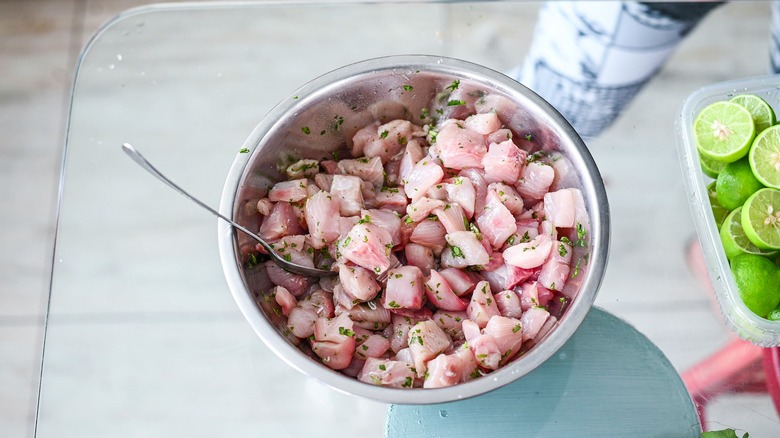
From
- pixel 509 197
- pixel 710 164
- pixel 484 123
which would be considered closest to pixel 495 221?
pixel 509 197

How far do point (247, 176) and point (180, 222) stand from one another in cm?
25

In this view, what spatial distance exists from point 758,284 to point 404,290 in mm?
504

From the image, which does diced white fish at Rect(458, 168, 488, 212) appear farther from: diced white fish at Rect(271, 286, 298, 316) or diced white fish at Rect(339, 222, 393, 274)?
diced white fish at Rect(271, 286, 298, 316)

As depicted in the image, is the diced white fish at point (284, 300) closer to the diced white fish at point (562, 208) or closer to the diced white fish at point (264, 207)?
the diced white fish at point (264, 207)

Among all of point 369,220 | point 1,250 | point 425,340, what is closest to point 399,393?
point 425,340

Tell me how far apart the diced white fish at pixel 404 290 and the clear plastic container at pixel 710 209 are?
448 millimetres

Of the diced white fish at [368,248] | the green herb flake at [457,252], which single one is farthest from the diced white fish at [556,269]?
the diced white fish at [368,248]

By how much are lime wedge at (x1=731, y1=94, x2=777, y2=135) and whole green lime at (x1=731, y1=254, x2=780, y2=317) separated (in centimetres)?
21

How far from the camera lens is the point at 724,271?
109 centimetres

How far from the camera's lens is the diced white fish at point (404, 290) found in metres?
1.03

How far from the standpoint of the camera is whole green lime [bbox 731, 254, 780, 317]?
1063 mm

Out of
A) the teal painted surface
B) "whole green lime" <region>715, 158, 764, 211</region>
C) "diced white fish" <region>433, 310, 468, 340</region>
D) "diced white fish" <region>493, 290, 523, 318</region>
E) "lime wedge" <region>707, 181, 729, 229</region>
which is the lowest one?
the teal painted surface

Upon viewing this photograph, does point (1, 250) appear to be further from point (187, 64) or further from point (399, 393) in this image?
point (399, 393)

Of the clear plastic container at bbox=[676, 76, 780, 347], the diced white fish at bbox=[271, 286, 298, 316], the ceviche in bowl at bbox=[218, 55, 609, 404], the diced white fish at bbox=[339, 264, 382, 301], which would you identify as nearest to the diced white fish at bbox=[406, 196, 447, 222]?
the ceviche in bowl at bbox=[218, 55, 609, 404]
